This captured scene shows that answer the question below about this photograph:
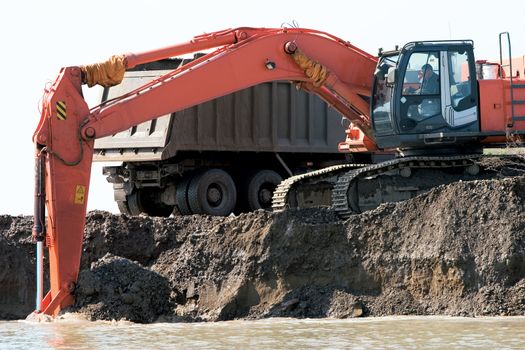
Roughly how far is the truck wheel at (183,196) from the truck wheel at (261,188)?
4.36ft

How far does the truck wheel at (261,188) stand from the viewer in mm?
23000

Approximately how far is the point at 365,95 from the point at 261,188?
204 inches

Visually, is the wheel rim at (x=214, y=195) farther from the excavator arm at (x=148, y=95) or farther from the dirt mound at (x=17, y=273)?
the dirt mound at (x=17, y=273)

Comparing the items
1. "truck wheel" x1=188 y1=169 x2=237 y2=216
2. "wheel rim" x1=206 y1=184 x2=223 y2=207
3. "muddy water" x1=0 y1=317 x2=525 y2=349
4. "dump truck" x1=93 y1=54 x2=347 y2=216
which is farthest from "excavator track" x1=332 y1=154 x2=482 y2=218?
"wheel rim" x1=206 y1=184 x2=223 y2=207

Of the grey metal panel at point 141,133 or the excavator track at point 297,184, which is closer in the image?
the excavator track at point 297,184

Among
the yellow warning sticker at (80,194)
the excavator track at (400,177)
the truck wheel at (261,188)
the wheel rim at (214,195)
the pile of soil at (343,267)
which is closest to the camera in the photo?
the pile of soil at (343,267)

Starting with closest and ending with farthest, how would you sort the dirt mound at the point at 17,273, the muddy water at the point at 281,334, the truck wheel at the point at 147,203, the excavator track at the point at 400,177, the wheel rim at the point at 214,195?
the muddy water at the point at 281,334 → the excavator track at the point at 400,177 → the dirt mound at the point at 17,273 → the wheel rim at the point at 214,195 → the truck wheel at the point at 147,203

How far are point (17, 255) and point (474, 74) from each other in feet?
24.6

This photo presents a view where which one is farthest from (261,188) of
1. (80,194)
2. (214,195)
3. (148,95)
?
(80,194)

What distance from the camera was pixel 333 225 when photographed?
16.4m

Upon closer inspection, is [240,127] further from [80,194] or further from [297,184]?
[80,194]

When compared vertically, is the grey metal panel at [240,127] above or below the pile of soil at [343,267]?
above

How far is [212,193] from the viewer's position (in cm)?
2255

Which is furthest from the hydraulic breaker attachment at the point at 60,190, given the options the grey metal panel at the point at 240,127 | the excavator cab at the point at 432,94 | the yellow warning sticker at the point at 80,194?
the grey metal panel at the point at 240,127
